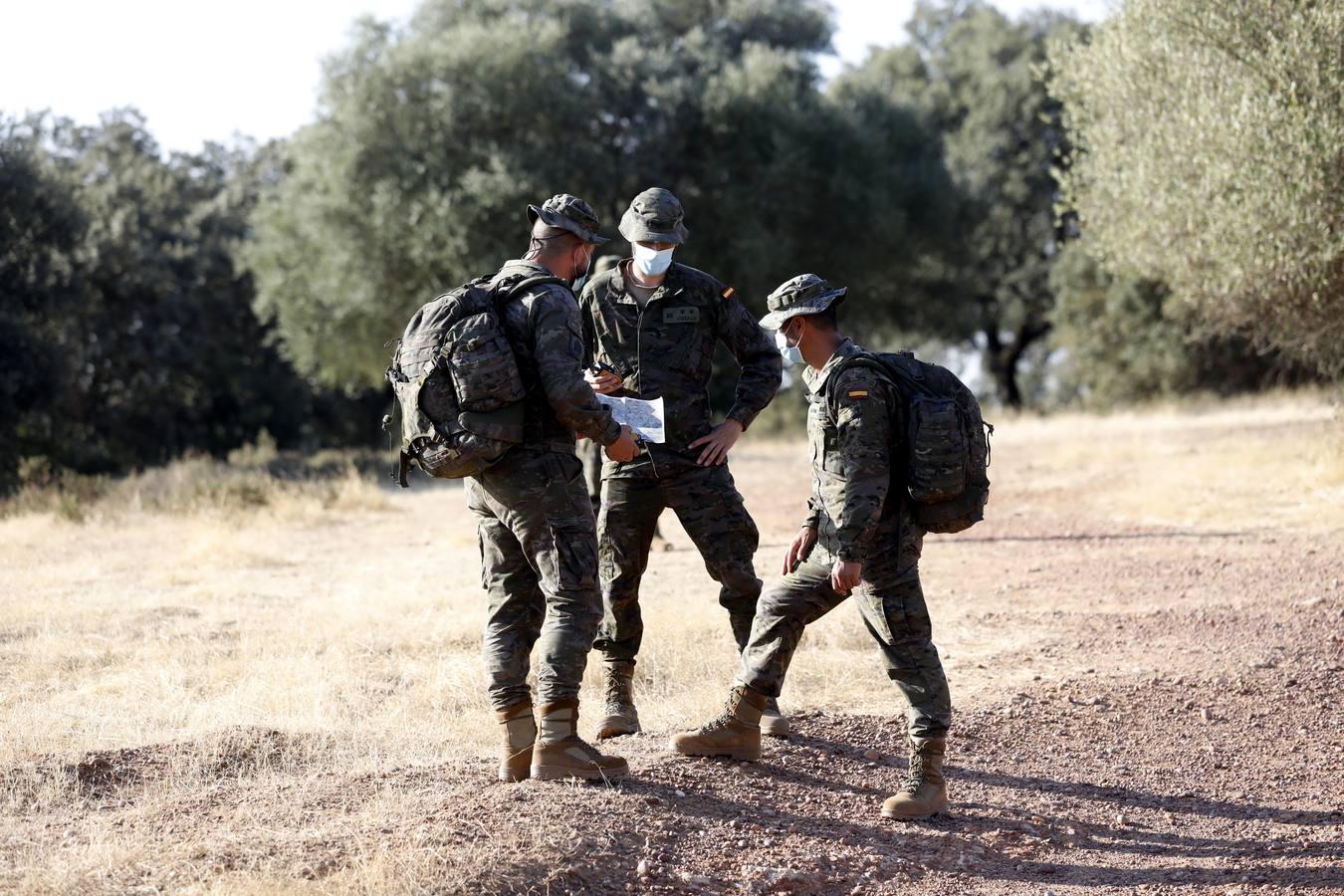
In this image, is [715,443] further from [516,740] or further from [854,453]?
[516,740]

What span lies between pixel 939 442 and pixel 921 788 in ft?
4.40

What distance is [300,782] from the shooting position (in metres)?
4.80

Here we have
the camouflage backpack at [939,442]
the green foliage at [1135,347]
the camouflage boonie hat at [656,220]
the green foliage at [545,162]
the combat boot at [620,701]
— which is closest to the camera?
the camouflage backpack at [939,442]

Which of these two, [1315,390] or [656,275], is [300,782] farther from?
[1315,390]

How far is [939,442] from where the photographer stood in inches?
171

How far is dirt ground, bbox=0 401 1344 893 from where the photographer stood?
4125mm

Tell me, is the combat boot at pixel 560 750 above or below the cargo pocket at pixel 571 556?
below

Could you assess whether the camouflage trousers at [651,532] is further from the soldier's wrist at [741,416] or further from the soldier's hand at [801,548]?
the soldier's hand at [801,548]

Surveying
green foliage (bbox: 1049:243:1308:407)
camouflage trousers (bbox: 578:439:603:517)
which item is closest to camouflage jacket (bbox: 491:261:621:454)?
camouflage trousers (bbox: 578:439:603:517)

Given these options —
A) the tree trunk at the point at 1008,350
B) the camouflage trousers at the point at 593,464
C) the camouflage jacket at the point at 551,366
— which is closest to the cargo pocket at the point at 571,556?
the camouflage jacket at the point at 551,366

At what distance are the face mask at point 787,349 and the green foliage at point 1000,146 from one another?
2445 cm

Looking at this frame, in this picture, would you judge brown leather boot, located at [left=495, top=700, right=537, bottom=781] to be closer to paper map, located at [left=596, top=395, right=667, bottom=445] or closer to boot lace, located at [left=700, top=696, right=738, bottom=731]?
boot lace, located at [left=700, top=696, right=738, bottom=731]

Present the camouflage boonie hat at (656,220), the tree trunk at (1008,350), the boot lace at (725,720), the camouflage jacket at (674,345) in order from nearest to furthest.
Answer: the boot lace at (725,720) < the camouflage boonie hat at (656,220) < the camouflage jacket at (674,345) < the tree trunk at (1008,350)

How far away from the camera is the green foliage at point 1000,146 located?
30.8m
